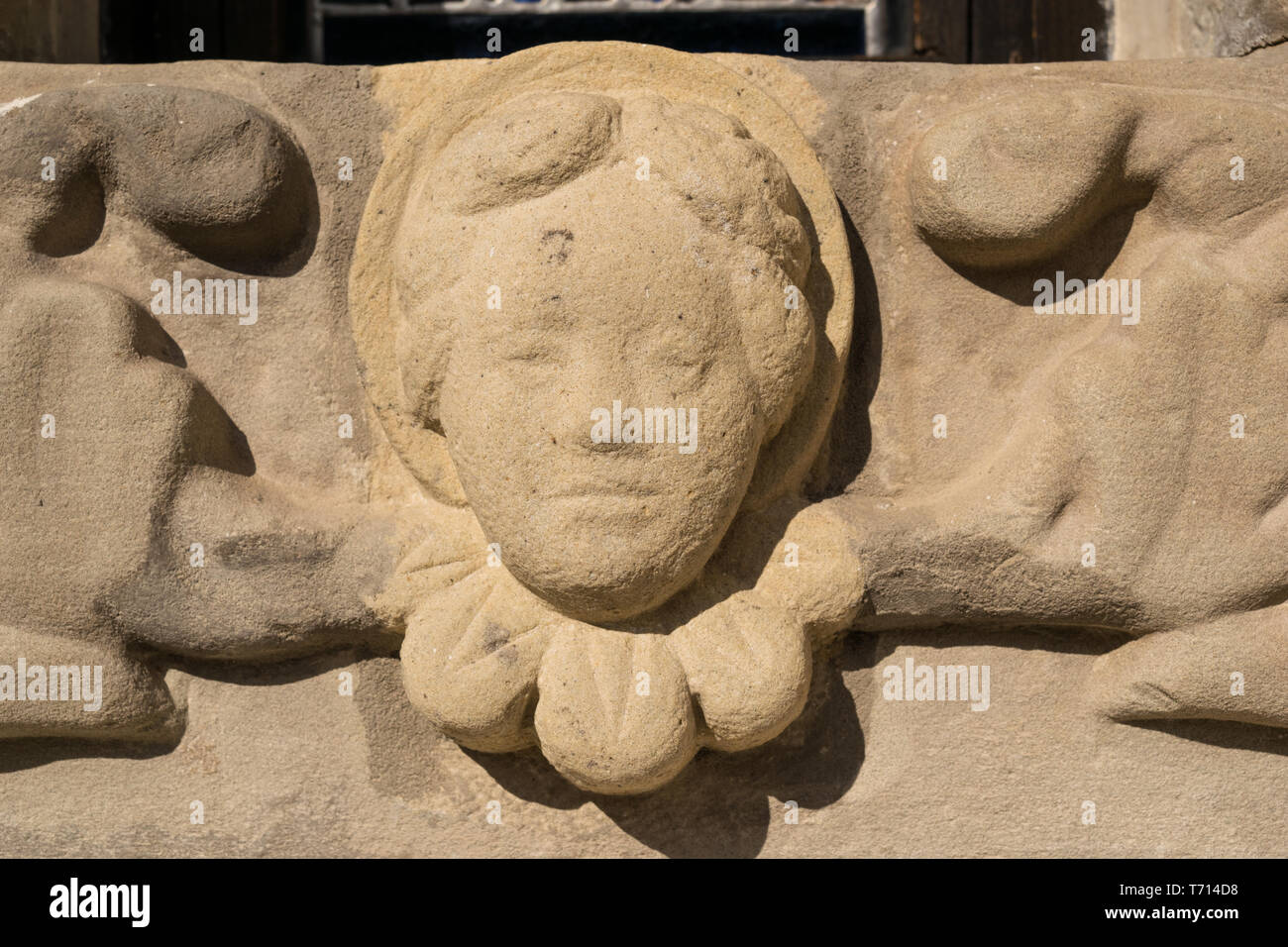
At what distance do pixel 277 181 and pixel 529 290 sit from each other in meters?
0.43

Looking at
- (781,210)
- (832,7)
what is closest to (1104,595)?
(781,210)

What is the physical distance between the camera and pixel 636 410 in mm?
1453

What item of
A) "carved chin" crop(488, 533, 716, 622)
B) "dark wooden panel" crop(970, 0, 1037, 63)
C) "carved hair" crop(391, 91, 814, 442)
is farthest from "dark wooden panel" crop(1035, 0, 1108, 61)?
"carved chin" crop(488, 533, 716, 622)

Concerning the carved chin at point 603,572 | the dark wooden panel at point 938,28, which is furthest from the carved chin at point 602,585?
the dark wooden panel at point 938,28

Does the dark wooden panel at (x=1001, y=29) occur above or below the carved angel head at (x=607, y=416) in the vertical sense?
above

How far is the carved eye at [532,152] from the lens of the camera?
4.96ft

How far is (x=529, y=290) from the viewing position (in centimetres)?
148

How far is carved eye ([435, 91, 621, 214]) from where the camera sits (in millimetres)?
1511

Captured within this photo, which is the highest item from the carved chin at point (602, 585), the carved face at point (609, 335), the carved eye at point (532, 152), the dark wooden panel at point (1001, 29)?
the dark wooden panel at point (1001, 29)

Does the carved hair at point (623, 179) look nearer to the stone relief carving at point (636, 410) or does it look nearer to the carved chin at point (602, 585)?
the stone relief carving at point (636, 410)

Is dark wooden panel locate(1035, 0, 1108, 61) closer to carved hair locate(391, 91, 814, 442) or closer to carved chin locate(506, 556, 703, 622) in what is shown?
carved hair locate(391, 91, 814, 442)

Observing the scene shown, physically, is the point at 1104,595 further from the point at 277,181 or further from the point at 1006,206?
the point at 277,181

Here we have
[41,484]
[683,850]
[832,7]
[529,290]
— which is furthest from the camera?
[832,7]

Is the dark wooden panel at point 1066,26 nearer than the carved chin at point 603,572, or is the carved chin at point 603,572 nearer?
the carved chin at point 603,572
